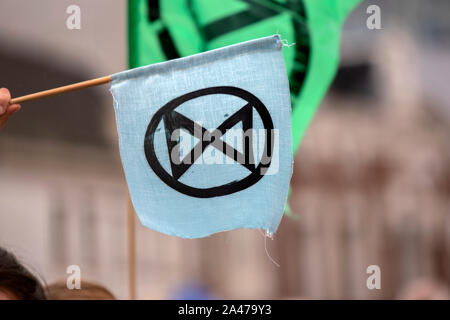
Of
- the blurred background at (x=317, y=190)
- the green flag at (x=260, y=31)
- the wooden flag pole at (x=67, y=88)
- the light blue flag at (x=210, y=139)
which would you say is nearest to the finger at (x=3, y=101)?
the wooden flag pole at (x=67, y=88)

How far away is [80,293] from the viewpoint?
1187 mm

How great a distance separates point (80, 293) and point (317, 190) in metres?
6.33

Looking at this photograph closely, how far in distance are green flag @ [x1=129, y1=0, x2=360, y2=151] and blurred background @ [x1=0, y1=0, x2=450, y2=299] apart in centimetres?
272

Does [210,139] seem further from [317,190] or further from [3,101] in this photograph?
[317,190]

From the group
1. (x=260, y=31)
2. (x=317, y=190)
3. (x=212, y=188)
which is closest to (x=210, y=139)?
(x=212, y=188)

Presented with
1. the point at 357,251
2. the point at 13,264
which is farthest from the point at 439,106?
the point at 13,264

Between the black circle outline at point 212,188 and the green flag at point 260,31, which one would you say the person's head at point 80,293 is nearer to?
the black circle outline at point 212,188

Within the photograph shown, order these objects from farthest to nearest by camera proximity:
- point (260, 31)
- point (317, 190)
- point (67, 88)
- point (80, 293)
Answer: point (317, 190) < point (260, 31) < point (80, 293) < point (67, 88)

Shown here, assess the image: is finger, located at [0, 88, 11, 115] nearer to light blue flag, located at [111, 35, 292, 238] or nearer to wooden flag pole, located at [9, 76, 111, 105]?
wooden flag pole, located at [9, 76, 111, 105]

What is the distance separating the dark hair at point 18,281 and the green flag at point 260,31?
2.07 ft

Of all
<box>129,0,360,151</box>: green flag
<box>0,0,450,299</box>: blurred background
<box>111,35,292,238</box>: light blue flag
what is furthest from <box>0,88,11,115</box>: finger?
<box>0,0,450,299</box>: blurred background

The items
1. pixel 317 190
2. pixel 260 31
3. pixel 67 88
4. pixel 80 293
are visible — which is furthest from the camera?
pixel 317 190

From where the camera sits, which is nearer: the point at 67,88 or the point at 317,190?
the point at 67,88

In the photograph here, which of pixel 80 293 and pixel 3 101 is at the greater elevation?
pixel 3 101
